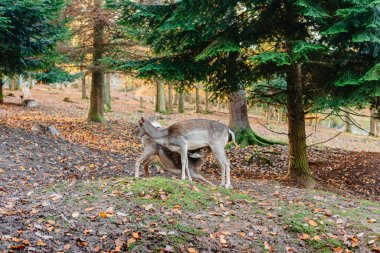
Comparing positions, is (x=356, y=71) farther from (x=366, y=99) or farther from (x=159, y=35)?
(x=159, y=35)

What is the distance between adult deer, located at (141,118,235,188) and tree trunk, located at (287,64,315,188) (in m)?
2.52

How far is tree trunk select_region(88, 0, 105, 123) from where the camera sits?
16.7 metres

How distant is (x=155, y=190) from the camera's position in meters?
6.34

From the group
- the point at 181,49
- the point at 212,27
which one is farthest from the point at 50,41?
the point at 212,27

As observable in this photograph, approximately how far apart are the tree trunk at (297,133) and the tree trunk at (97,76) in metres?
9.50

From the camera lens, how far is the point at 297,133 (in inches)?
380

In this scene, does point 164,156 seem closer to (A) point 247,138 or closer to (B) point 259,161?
(B) point 259,161

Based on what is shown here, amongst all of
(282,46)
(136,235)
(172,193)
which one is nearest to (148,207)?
(172,193)

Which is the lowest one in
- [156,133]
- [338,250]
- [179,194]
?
[338,250]

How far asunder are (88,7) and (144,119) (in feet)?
34.8

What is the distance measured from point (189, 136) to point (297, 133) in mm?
3406

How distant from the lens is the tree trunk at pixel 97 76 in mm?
16656

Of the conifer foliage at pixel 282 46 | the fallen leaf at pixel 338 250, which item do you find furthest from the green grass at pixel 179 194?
the conifer foliage at pixel 282 46

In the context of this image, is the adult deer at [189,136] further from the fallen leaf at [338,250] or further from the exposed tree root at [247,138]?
the exposed tree root at [247,138]
